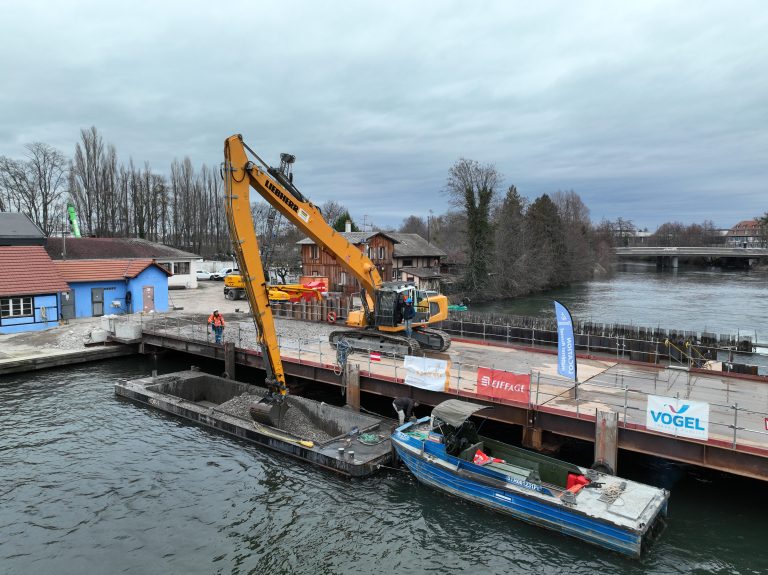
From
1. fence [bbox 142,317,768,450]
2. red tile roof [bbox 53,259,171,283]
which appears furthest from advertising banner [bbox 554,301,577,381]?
red tile roof [bbox 53,259,171,283]

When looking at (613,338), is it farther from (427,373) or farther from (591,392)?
(427,373)

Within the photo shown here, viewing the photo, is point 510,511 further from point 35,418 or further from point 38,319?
point 38,319

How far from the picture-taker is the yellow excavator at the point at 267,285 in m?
17.5

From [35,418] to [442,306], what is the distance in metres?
17.5

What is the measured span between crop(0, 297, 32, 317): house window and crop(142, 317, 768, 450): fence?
19.6m

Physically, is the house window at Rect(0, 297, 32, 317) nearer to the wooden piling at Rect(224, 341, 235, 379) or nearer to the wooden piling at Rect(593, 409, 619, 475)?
the wooden piling at Rect(224, 341, 235, 379)

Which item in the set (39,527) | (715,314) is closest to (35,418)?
(39,527)

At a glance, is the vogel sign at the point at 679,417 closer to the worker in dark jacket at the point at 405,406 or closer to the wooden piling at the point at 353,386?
the worker in dark jacket at the point at 405,406

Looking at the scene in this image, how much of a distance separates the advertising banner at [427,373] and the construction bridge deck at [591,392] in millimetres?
339

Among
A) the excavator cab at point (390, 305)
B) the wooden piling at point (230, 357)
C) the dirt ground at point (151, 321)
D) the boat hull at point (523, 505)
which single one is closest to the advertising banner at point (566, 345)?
the boat hull at point (523, 505)

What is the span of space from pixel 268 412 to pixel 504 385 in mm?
8014

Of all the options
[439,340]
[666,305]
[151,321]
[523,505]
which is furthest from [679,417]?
[666,305]

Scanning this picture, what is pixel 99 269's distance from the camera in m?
37.4

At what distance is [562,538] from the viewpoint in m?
12.0
